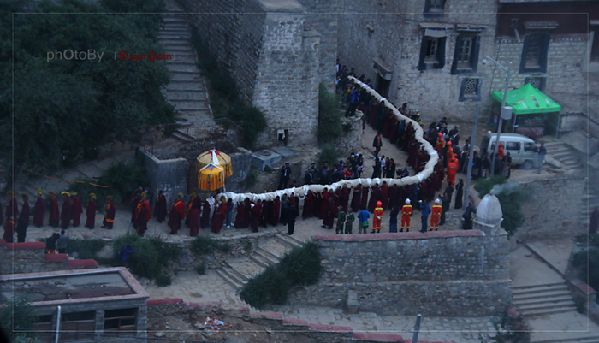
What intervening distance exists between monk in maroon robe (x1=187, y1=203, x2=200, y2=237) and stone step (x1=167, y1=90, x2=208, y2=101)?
17.8ft

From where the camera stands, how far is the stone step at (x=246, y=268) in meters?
20.9

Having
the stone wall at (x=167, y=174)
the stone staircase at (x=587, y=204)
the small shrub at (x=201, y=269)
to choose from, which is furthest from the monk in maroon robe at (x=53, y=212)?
the stone staircase at (x=587, y=204)

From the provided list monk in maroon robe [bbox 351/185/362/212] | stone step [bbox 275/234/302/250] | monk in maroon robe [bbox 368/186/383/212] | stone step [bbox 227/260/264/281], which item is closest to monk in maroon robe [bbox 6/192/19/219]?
stone step [bbox 227/260/264/281]

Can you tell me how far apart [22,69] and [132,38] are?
3481 mm

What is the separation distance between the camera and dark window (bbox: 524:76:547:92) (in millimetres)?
30672

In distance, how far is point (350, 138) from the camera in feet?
85.3

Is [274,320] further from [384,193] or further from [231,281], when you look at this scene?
[384,193]

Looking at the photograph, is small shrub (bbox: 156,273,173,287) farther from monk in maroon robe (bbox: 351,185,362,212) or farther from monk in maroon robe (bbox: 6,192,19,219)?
monk in maroon robe (bbox: 351,185,362,212)

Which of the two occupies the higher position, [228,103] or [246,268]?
[228,103]

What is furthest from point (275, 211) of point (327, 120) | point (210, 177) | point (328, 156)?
point (327, 120)

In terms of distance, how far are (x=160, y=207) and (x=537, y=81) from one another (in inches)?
637

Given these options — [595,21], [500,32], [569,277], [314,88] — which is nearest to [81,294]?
[314,88]

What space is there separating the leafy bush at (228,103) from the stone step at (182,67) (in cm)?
20

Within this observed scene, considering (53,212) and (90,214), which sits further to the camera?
(90,214)
